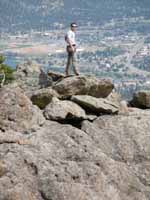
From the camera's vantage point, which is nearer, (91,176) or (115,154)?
(91,176)

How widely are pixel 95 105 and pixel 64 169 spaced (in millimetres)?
6480

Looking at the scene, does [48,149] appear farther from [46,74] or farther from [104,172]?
[46,74]

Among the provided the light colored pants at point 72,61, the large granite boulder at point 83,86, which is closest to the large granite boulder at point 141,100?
the large granite boulder at point 83,86

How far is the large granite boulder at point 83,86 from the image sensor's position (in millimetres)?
28062

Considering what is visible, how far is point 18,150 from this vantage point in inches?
810

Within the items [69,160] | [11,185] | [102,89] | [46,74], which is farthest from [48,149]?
[46,74]

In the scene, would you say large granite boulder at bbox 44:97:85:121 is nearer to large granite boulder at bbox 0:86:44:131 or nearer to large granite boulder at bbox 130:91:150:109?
large granite boulder at bbox 0:86:44:131

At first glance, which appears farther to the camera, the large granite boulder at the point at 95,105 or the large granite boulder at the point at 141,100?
the large granite boulder at the point at 141,100

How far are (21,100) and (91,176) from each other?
4.76m

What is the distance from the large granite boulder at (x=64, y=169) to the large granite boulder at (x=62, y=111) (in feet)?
5.73

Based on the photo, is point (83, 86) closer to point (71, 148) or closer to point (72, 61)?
point (72, 61)

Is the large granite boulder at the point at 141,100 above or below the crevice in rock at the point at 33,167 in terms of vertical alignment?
below

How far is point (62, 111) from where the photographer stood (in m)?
24.9

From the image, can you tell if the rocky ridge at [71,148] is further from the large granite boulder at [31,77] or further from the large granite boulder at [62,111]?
the large granite boulder at [31,77]
